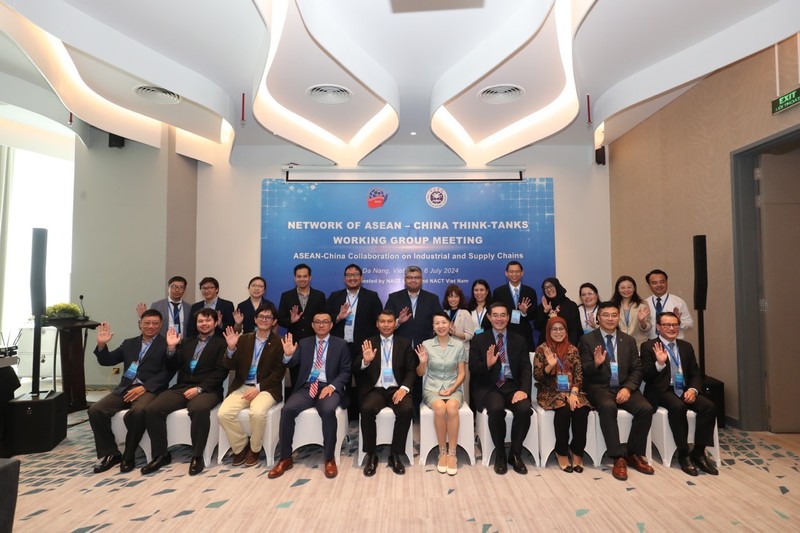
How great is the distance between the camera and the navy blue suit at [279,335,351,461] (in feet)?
11.6

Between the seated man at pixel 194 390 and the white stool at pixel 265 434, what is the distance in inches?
5.0

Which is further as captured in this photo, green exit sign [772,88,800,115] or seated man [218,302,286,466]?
green exit sign [772,88,800,115]

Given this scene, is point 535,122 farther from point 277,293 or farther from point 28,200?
point 28,200

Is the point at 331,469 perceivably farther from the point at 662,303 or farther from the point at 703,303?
the point at 703,303

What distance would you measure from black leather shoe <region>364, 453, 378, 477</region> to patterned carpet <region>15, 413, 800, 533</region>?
2.4 inches

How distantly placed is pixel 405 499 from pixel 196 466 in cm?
163

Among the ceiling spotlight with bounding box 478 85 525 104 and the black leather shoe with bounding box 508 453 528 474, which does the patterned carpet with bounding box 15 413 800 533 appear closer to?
the black leather shoe with bounding box 508 453 528 474

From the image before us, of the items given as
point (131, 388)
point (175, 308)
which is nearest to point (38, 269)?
point (175, 308)

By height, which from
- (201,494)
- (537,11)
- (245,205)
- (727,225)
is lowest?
(201,494)

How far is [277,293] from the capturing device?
643cm

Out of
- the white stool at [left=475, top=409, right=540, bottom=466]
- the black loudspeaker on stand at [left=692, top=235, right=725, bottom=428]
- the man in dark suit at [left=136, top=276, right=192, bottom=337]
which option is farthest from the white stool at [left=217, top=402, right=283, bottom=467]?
the black loudspeaker on stand at [left=692, top=235, right=725, bottom=428]

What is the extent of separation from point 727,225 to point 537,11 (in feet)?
9.92

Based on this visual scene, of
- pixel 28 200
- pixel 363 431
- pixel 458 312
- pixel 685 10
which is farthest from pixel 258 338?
pixel 28 200

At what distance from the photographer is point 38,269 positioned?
413 cm
